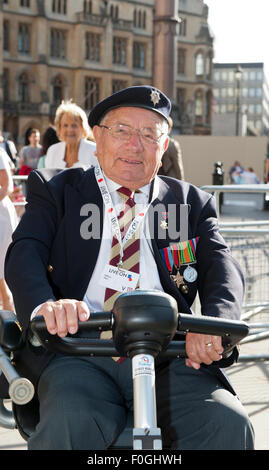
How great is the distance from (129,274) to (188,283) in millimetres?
225

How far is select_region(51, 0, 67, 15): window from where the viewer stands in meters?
63.4

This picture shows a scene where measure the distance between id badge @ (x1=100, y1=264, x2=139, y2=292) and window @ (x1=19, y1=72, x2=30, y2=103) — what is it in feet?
200

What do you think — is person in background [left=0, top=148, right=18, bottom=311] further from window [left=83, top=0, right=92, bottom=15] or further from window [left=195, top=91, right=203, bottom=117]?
window [left=195, top=91, right=203, bottom=117]

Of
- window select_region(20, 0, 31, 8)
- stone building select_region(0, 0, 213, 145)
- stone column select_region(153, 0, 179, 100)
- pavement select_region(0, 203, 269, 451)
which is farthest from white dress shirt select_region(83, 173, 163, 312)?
window select_region(20, 0, 31, 8)

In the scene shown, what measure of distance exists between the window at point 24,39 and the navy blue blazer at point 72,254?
61722 millimetres

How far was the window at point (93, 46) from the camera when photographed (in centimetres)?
6519

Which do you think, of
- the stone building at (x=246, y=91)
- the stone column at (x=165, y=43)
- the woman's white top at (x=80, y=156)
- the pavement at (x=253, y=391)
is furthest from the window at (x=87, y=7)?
the pavement at (x=253, y=391)

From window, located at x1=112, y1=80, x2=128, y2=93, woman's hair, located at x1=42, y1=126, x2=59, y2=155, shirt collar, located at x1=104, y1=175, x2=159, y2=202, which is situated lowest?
shirt collar, located at x1=104, y1=175, x2=159, y2=202

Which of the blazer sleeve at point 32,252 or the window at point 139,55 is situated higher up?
the window at point 139,55

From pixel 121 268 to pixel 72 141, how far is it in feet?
13.4

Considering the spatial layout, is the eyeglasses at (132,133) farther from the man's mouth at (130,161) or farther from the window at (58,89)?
the window at (58,89)

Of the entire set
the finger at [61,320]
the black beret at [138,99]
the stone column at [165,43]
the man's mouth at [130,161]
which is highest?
the stone column at [165,43]

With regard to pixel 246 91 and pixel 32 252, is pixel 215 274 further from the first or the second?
pixel 246 91
